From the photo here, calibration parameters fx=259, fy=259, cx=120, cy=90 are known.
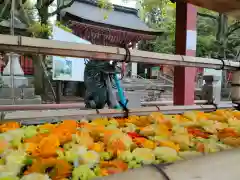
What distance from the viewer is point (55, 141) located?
76cm

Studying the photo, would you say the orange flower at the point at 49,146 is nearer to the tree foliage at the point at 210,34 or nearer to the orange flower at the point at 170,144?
the orange flower at the point at 170,144

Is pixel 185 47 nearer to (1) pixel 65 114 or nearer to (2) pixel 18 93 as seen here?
(1) pixel 65 114

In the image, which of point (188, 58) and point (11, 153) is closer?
point (11, 153)

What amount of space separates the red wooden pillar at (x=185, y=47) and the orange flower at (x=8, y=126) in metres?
2.78

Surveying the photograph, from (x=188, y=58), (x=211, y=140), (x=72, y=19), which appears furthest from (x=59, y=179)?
(x=72, y=19)

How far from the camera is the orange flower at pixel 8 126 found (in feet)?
3.01

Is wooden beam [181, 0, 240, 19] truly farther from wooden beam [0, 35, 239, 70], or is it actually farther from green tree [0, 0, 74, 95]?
green tree [0, 0, 74, 95]

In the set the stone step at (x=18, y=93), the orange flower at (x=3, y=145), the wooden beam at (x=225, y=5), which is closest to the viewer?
the orange flower at (x=3, y=145)

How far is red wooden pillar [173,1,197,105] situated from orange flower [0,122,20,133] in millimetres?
2777

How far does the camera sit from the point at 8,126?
3.20ft

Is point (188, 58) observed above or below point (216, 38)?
below

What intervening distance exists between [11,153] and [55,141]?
127 mm

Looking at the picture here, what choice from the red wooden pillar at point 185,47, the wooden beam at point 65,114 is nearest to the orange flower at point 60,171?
the wooden beam at point 65,114

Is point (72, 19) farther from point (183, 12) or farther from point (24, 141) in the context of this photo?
point (24, 141)
